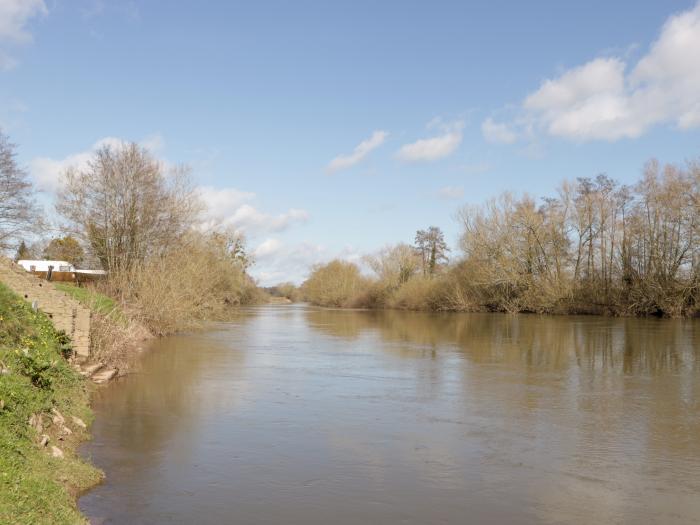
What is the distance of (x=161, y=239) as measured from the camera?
32125 millimetres

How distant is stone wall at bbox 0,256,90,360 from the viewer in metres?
13.7

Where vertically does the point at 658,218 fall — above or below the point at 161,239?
above

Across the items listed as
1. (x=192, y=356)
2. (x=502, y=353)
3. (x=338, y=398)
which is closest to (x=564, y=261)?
(x=502, y=353)

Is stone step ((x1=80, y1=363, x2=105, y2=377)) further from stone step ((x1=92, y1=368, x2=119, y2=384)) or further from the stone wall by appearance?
the stone wall

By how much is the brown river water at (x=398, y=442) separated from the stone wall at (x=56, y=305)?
169cm

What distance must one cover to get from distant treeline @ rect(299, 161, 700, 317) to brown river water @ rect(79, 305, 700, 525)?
2562cm

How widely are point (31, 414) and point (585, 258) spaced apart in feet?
153

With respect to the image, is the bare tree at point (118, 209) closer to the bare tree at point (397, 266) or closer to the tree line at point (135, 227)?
the tree line at point (135, 227)

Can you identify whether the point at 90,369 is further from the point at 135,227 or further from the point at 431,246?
the point at 431,246

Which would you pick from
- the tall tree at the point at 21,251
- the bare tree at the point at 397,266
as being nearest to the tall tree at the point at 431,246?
the bare tree at the point at 397,266

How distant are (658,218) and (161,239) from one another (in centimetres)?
3286

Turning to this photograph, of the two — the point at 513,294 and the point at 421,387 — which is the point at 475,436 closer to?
the point at 421,387

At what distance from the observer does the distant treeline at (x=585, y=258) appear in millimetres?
40969

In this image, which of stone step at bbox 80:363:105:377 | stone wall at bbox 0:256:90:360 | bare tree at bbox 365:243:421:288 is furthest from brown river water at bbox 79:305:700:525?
bare tree at bbox 365:243:421:288
